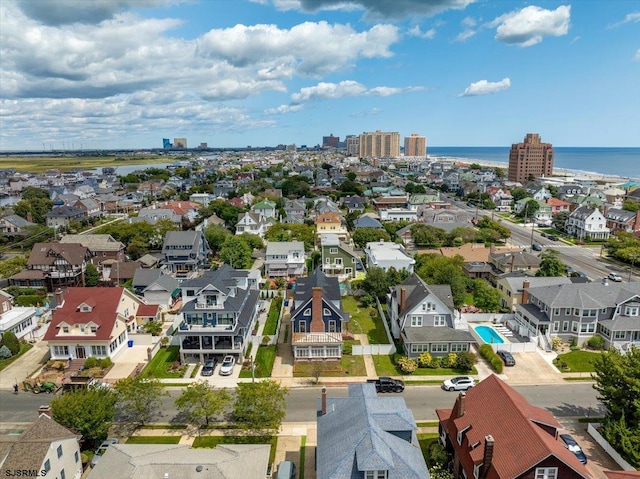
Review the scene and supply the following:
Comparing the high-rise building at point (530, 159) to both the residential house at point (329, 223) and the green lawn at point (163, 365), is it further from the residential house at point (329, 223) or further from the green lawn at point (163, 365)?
the green lawn at point (163, 365)

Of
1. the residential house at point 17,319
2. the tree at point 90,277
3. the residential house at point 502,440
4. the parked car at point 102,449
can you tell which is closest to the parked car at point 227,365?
the parked car at point 102,449

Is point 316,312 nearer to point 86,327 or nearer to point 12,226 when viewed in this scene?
point 86,327

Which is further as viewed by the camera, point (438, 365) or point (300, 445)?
point (438, 365)

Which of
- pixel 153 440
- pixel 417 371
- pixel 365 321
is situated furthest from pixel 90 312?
pixel 417 371

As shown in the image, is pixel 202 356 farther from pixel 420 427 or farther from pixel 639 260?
pixel 639 260

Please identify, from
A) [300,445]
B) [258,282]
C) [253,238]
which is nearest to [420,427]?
[300,445]

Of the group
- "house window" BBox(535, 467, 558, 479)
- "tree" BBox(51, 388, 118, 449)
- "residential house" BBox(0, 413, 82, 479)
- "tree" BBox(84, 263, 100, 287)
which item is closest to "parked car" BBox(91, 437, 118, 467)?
"tree" BBox(51, 388, 118, 449)
